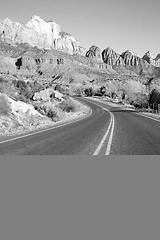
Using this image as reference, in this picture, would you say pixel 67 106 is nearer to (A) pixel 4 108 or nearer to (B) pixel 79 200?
(A) pixel 4 108

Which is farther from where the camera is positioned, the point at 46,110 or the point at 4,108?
the point at 46,110

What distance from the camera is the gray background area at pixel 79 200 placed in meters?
4.20

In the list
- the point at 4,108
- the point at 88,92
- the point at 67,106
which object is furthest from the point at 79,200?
the point at 88,92

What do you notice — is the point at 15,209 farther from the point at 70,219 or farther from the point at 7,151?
the point at 7,151

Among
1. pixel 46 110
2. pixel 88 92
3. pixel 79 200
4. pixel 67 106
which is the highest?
pixel 79 200

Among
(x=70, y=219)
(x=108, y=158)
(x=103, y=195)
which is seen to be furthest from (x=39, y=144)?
(x=70, y=219)

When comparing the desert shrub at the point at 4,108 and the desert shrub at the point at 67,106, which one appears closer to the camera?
the desert shrub at the point at 4,108

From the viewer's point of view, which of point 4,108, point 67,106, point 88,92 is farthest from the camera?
point 88,92

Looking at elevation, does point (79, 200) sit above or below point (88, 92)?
above

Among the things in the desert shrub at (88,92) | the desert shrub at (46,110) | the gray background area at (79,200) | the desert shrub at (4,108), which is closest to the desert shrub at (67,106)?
the desert shrub at (46,110)

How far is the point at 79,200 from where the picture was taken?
17.9 feet

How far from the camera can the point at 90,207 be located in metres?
5.10

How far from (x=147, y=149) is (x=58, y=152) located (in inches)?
124

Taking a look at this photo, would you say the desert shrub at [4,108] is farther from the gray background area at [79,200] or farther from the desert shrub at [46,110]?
the gray background area at [79,200]
